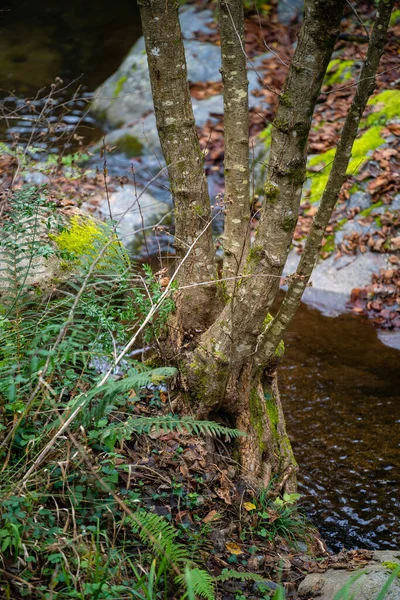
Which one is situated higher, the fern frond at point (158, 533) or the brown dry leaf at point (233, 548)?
the fern frond at point (158, 533)

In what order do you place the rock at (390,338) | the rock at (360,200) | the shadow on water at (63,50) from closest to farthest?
the rock at (390,338) → the rock at (360,200) → the shadow on water at (63,50)

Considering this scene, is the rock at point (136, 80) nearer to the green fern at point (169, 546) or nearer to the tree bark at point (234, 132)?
the tree bark at point (234, 132)

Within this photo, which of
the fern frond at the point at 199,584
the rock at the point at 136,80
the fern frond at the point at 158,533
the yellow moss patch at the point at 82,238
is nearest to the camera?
the fern frond at the point at 199,584

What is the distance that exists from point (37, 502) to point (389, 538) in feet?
8.59

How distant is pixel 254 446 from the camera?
3641mm

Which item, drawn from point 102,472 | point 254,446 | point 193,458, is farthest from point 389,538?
point 102,472

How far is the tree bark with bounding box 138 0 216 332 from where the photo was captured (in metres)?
3.21

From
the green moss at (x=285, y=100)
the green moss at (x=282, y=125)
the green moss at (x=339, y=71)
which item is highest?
the green moss at (x=339, y=71)

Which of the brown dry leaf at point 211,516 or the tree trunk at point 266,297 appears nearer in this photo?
the tree trunk at point 266,297

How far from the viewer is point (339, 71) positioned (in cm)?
932

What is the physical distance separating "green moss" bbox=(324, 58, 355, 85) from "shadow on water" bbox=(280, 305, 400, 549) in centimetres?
477

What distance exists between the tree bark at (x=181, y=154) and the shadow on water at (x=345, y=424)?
174cm

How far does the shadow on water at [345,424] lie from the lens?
4078mm

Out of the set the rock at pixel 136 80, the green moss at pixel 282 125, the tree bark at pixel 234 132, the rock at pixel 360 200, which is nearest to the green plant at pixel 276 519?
the tree bark at pixel 234 132
